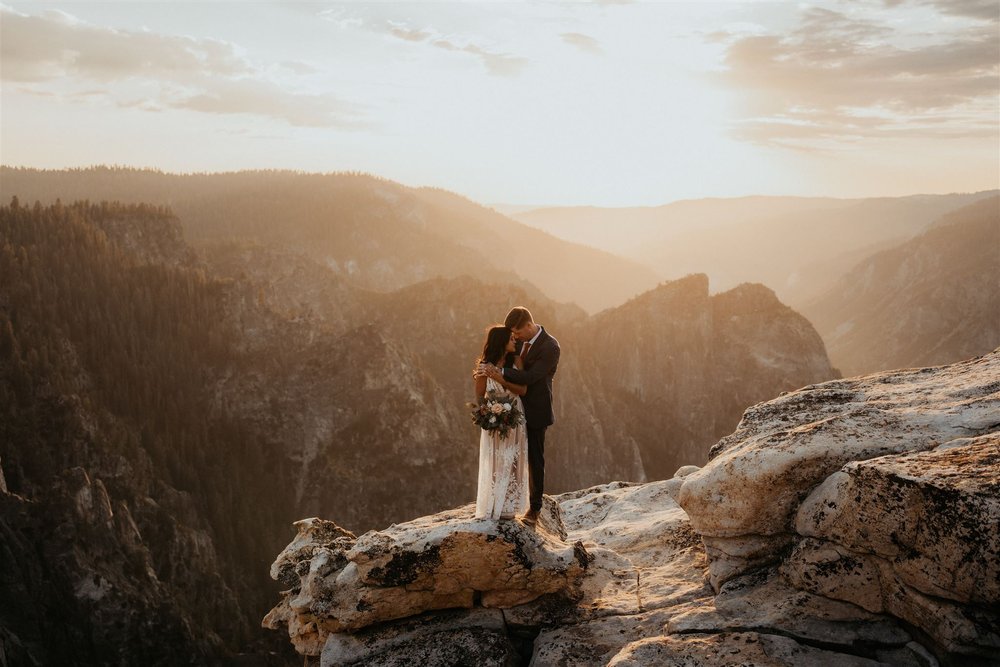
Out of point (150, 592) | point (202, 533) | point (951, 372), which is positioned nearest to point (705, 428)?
point (202, 533)

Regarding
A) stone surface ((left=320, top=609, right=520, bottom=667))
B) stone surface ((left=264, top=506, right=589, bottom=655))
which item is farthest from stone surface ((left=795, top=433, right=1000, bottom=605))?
stone surface ((left=320, top=609, right=520, bottom=667))

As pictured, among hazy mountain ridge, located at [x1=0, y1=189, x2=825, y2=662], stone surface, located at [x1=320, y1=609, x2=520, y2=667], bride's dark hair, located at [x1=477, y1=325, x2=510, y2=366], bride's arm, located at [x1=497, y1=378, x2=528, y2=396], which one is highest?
bride's dark hair, located at [x1=477, y1=325, x2=510, y2=366]

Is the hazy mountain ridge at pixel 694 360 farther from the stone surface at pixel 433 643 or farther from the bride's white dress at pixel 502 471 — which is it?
the stone surface at pixel 433 643

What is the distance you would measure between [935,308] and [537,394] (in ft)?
594

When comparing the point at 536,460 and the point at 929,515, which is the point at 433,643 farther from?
the point at 929,515

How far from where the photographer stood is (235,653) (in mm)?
50062

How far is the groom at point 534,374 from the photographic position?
36.1ft

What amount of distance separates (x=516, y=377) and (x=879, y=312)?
661ft

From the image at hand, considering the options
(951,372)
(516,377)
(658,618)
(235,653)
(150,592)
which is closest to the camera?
(658,618)

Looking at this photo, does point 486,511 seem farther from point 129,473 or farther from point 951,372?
point 129,473

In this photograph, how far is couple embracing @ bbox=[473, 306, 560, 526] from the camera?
11.1 metres

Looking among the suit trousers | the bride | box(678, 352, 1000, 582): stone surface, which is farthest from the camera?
the suit trousers

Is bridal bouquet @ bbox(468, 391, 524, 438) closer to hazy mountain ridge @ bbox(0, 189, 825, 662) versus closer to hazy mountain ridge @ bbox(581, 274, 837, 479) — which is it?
hazy mountain ridge @ bbox(0, 189, 825, 662)

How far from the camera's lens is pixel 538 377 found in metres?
11.0
